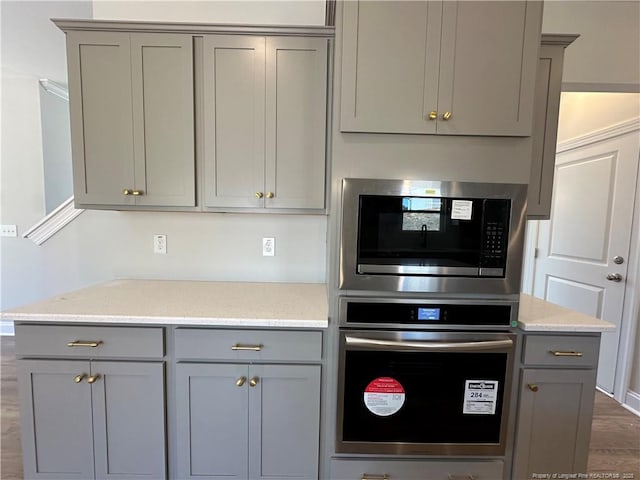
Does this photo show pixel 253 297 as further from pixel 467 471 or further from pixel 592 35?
pixel 592 35

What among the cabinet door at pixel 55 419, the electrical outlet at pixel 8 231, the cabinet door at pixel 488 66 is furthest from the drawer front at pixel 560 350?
the electrical outlet at pixel 8 231

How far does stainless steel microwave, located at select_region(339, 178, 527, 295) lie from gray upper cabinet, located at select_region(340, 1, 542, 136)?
0.26 meters

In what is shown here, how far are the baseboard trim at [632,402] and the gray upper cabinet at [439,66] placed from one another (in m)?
2.54

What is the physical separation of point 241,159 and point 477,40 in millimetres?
1250

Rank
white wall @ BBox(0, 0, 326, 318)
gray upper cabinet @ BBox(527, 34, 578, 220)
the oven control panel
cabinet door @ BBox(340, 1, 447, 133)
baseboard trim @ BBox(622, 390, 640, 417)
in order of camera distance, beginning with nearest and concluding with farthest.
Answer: cabinet door @ BBox(340, 1, 447, 133) → the oven control panel → gray upper cabinet @ BBox(527, 34, 578, 220) → white wall @ BBox(0, 0, 326, 318) → baseboard trim @ BBox(622, 390, 640, 417)

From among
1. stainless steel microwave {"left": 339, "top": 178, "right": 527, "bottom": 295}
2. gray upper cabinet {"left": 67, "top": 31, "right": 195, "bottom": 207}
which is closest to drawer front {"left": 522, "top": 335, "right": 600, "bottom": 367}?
stainless steel microwave {"left": 339, "top": 178, "right": 527, "bottom": 295}

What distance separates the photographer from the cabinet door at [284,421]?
138 cm

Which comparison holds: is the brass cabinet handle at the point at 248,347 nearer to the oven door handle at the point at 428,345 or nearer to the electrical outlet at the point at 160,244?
the oven door handle at the point at 428,345

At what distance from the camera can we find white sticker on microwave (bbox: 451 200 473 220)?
126cm

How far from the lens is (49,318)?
1.33 meters

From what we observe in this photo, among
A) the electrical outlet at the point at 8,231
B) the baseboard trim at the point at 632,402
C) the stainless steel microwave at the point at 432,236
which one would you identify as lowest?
the baseboard trim at the point at 632,402

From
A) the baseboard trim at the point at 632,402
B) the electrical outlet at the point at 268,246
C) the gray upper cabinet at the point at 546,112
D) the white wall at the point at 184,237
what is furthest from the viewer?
the baseboard trim at the point at 632,402

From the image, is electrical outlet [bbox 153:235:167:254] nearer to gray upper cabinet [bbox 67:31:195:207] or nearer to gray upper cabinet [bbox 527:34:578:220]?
gray upper cabinet [bbox 67:31:195:207]

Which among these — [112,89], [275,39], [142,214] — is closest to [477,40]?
[275,39]
